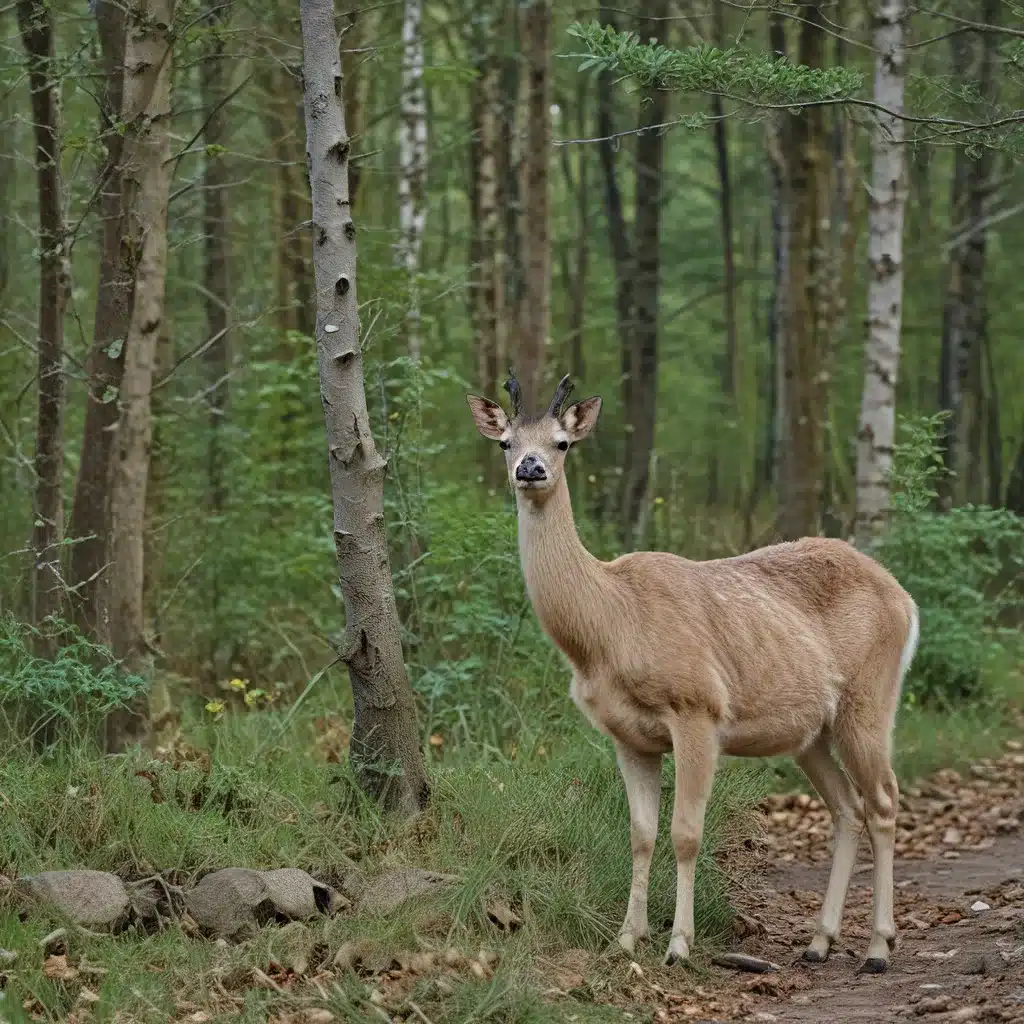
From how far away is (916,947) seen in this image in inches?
286

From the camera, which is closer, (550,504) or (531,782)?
(550,504)

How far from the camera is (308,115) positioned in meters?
7.33

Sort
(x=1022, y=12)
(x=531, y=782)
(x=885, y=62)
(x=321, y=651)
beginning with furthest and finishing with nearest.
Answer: (x=885, y=62), (x=321, y=651), (x=531, y=782), (x=1022, y=12)

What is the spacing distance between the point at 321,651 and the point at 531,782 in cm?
403

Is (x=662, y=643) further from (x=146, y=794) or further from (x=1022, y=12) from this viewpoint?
(x=1022, y=12)

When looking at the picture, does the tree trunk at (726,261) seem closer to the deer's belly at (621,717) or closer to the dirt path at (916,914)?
the dirt path at (916,914)

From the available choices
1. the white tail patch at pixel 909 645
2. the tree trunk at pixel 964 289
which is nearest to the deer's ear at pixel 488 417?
the white tail patch at pixel 909 645

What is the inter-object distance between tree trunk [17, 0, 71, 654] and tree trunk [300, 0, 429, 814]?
64.9 inches

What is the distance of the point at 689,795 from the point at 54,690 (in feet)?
10.0

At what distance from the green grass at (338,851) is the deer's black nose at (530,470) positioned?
1.58m

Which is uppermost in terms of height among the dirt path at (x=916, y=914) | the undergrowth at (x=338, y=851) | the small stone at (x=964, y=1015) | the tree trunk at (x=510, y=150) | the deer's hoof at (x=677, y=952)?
the tree trunk at (x=510, y=150)

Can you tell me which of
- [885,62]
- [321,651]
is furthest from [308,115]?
[885,62]

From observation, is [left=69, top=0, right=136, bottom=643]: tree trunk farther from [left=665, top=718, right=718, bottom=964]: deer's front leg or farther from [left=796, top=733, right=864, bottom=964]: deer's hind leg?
[left=796, top=733, right=864, bottom=964]: deer's hind leg

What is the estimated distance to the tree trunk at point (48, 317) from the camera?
26.9 feet
